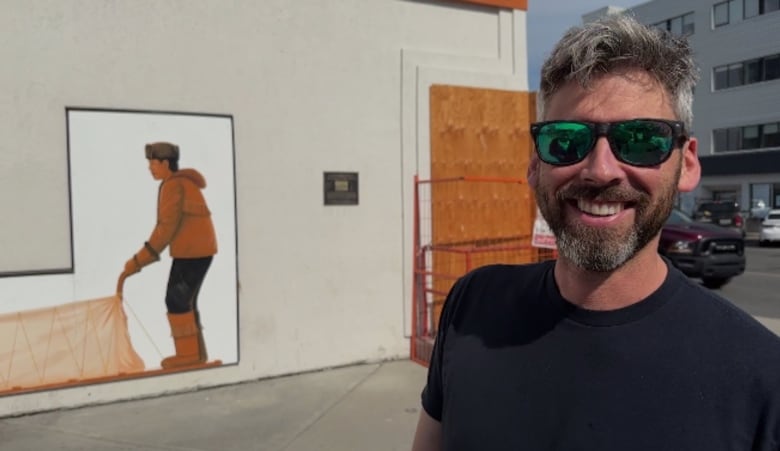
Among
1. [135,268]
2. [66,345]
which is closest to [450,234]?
[135,268]

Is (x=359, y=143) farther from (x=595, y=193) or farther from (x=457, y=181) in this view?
(x=595, y=193)

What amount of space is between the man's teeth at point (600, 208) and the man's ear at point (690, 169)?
0.20 metres

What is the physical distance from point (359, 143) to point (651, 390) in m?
5.40

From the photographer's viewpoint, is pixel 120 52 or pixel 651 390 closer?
pixel 651 390

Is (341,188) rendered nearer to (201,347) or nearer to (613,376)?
(201,347)

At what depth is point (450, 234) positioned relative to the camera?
22.9ft

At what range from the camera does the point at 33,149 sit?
17.1ft

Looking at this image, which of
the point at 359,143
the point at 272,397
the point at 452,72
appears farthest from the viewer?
the point at 452,72

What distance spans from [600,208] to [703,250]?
35.1 feet

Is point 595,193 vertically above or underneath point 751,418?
above

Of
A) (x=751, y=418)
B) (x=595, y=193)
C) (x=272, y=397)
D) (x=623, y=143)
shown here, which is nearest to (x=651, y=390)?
(x=751, y=418)

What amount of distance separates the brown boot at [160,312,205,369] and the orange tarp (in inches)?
11.7

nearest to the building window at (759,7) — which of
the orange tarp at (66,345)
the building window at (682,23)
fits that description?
the building window at (682,23)

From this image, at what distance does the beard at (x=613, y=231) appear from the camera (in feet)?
4.75
